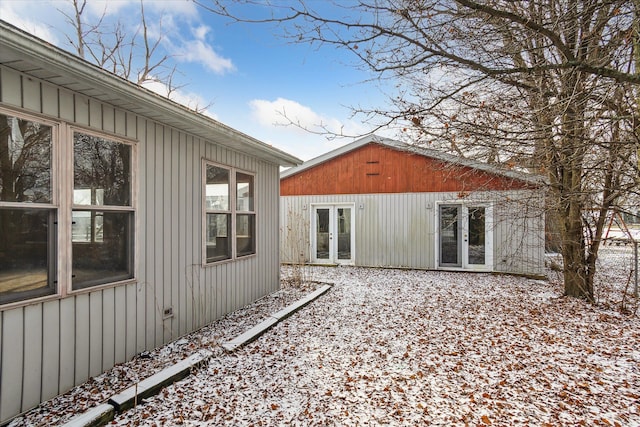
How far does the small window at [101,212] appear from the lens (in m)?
2.67

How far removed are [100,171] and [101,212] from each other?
38 cm

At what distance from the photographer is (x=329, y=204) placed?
383 inches

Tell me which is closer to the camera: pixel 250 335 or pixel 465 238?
pixel 250 335

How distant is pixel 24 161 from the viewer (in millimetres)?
2309

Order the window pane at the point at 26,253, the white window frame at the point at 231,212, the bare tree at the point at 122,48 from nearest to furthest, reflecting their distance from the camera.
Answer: the window pane at the point at 26,253 < the white window frame at the point at 231,212 < the bare tree at the point at 122,48

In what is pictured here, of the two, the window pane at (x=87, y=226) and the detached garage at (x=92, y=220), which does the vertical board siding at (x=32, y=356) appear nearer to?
the detached garage at (x=92, y=220)

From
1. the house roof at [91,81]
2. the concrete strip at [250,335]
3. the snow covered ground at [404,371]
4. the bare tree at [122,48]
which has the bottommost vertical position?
the snow covered ground at [404,371]

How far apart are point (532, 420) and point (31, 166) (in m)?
4.14

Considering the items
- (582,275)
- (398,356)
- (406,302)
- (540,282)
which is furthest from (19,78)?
(540,282)

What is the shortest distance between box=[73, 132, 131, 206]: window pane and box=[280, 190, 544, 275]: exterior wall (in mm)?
5317

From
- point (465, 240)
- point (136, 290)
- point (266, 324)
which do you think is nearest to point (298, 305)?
point (266, 324)

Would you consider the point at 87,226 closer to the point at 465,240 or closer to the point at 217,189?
the point at 217,189

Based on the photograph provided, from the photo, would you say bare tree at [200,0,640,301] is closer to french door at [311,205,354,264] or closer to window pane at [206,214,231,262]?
window pane at [206,214,231,262]

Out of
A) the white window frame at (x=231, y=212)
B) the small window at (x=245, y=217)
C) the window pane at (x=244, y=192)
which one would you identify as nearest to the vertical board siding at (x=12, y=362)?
the white window frame at (x=231, y=212)
